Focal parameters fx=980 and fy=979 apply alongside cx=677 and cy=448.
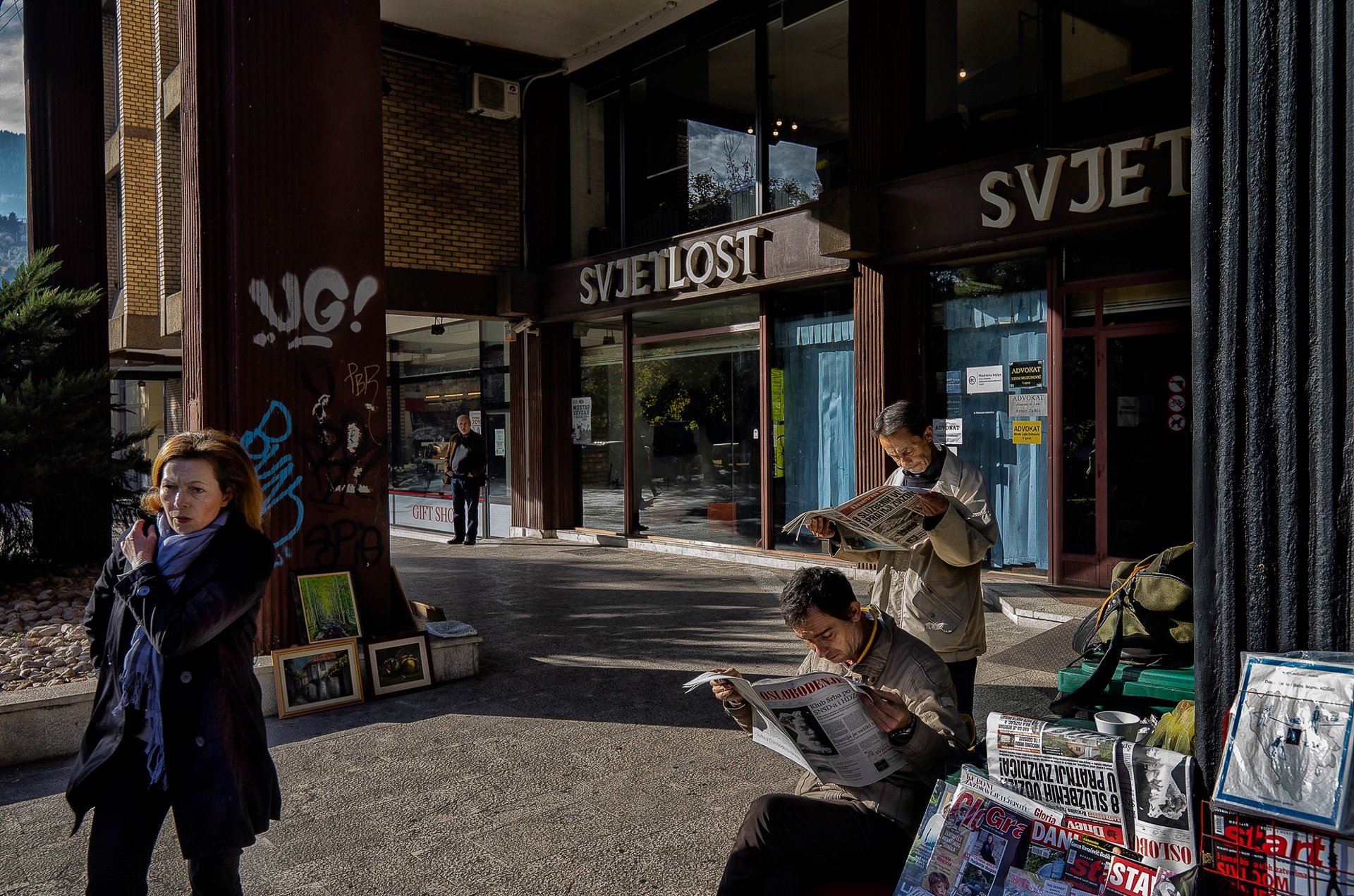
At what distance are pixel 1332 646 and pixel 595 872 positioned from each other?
2.60m

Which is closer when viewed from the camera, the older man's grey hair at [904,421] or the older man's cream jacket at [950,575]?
the older man's cream jacket at [950,575]

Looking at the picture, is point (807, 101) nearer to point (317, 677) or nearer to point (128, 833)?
point (317, 677)

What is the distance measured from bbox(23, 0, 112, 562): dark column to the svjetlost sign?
581 cm

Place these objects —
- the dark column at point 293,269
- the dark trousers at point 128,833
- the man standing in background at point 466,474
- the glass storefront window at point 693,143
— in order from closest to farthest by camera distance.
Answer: the dark trousers at point 128,833
the dark column at point 293,269
the glass storefront window at point 693,143
the man standing in background at point 466,474

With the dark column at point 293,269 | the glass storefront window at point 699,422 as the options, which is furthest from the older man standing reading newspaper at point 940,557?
the glass storefront window at point 699,422

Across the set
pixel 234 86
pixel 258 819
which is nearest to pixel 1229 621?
pixel 258 819

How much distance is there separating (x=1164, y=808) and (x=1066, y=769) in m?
0.22

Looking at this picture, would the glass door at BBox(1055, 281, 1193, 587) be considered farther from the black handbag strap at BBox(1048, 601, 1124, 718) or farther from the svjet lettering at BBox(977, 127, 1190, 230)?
the black handbag strap at BBox(1048, 601, 1124, 718)

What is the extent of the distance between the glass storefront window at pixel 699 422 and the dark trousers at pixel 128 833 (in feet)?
30.8

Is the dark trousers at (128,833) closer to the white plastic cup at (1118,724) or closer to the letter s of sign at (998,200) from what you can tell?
the white plastic cup at (1118,724)

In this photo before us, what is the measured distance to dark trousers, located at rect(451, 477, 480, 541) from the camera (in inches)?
561

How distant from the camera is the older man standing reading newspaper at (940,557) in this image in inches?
150

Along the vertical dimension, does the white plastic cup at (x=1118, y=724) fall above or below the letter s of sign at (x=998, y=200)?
below

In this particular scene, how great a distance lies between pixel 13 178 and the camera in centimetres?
1227
